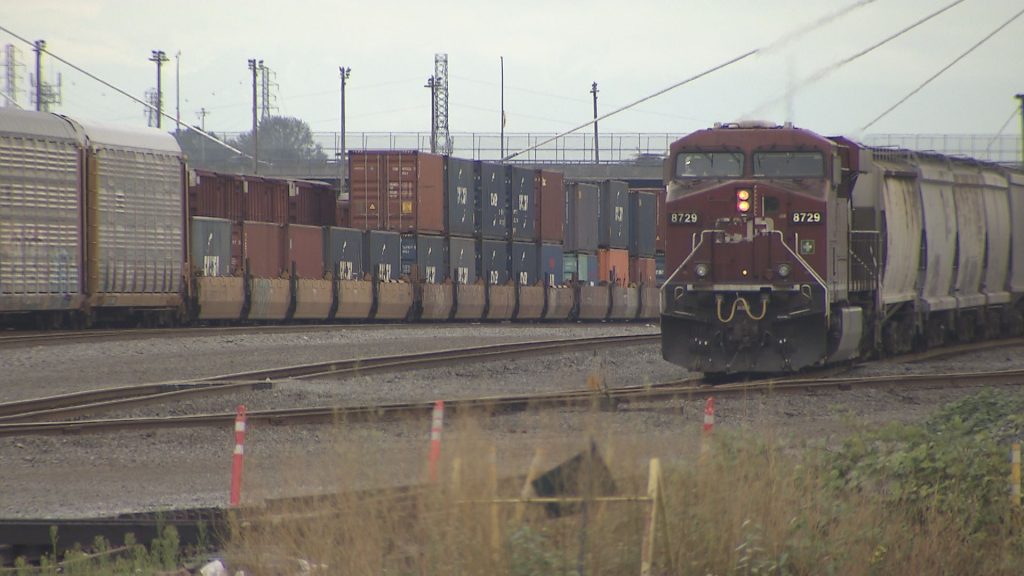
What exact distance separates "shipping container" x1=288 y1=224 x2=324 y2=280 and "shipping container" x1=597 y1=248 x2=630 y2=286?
1302 cm

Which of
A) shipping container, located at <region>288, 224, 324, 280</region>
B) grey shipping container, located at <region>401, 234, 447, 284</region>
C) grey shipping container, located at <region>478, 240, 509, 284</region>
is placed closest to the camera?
shipping container, located at <region>288, 224, 324, 280</region>

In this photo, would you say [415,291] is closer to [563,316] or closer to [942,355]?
[563,316]

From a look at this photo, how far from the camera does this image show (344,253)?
1403 inches

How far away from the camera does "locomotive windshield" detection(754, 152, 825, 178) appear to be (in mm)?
17797

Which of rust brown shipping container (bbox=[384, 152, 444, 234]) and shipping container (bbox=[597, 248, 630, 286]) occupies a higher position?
rust brown shipping container (bbox=[384, 152, 444, 234])

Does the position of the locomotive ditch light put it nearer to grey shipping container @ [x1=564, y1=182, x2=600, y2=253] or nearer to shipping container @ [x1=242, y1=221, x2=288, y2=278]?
shipping container @ [x1=242, y1=221, x2=288, y2=278]

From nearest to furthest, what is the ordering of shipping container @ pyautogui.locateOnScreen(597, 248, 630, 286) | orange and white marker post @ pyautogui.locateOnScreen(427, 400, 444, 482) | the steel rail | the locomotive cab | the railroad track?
orange and white marker post @ pyautogui.locateOnScreen(427, 400, 444, 482) < the steel rail < the railroad track < the locomotive cab < shipping container @ pyautogui.locateOnScreen(597, 248, 630, 286)

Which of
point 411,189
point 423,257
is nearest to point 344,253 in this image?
point 411,189

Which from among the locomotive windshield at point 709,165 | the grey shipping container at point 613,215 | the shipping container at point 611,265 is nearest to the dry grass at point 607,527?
the locomotive windshield at point 709,165

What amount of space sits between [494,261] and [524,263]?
1383mm

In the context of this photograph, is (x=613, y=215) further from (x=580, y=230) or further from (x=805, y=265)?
(x=805, y=265)

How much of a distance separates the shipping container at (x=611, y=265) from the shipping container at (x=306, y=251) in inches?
513

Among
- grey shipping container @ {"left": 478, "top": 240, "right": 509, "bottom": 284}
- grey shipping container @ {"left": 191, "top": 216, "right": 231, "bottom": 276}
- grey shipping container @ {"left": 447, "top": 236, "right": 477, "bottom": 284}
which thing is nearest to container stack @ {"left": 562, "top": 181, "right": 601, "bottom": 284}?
grey shipping container @ {"left": 478, "top": 240, "right": 509, "bottom": 284}

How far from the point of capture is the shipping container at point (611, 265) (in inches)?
1777
